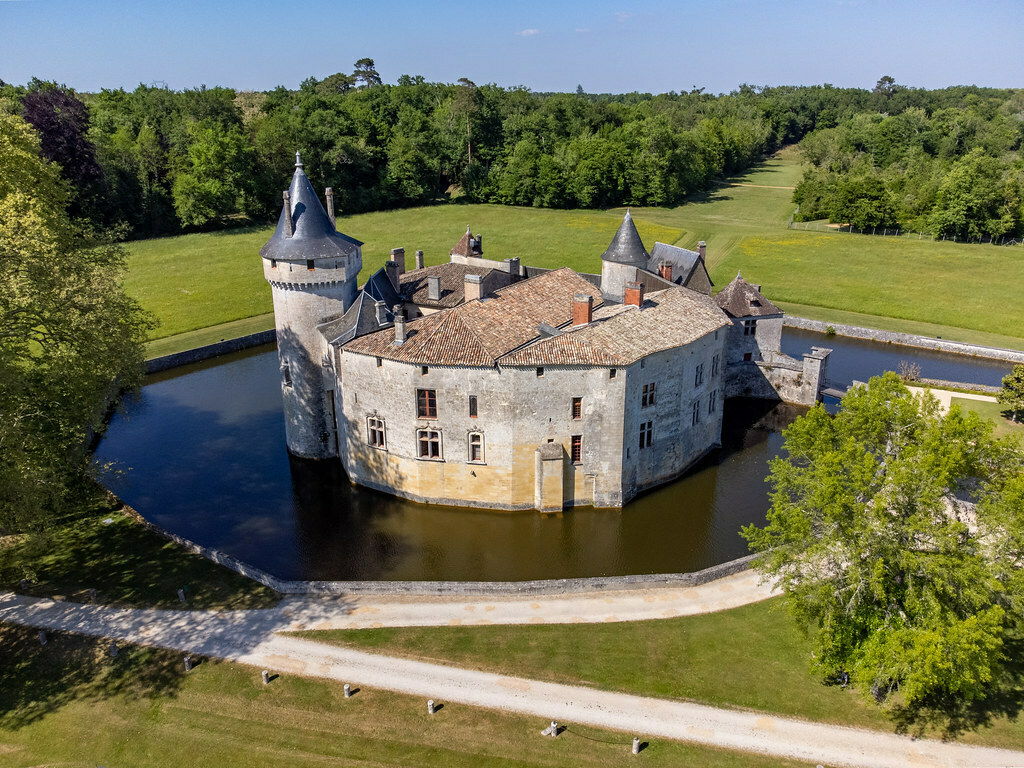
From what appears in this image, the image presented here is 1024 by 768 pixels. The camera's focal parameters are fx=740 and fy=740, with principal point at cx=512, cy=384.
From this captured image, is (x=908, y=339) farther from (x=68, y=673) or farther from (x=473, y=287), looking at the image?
(x=68, y=673)

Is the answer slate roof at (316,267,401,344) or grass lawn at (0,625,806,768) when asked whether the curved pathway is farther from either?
slate roof at (316,267,401,344)

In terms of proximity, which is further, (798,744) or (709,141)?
(709,141)

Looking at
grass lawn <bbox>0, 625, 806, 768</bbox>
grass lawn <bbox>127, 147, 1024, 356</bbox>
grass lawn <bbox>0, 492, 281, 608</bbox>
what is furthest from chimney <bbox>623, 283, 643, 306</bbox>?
grass lawn <bbox>127, 147, 1024, 356</bbox>

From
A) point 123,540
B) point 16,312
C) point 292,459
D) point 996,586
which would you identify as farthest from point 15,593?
point 996,586

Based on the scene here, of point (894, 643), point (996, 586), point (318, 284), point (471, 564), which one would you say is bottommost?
point (471, 564)

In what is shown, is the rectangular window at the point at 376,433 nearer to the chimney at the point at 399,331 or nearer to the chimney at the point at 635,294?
the chimney at the point at 399,331

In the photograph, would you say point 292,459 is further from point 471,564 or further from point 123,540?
point 471,564

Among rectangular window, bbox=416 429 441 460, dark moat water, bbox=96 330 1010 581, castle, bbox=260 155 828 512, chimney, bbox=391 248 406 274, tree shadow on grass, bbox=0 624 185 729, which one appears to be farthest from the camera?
chimney, bbox=391 248 406 274
